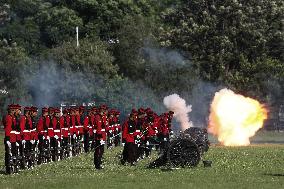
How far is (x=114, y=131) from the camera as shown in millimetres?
55531

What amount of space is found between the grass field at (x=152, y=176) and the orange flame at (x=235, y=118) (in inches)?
605

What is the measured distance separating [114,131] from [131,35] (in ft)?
123

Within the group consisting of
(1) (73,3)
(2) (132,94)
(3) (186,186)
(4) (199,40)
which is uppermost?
(1) (73,3)

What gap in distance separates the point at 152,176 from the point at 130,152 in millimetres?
6358

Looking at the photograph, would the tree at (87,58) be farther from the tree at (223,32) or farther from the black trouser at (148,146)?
the black trouser at (148,146)

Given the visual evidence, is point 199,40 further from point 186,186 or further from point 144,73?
point 186,186

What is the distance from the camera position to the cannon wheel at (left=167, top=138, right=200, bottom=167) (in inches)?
1366

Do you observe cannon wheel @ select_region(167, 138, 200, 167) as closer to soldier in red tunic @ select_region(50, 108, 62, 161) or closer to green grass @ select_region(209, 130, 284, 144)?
soldier in red tunic @ select_region(50, 108, 62, 161)

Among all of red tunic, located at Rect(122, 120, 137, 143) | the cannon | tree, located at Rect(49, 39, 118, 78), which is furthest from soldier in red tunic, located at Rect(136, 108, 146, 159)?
tree, located at Rect(49, 39, 118, 78)

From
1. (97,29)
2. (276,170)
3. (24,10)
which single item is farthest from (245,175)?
(24,10)

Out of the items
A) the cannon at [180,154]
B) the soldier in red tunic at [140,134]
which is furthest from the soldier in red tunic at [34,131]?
the cannon at [180,154]

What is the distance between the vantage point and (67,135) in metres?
44.8

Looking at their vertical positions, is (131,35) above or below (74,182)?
above

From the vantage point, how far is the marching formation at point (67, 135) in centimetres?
3472
